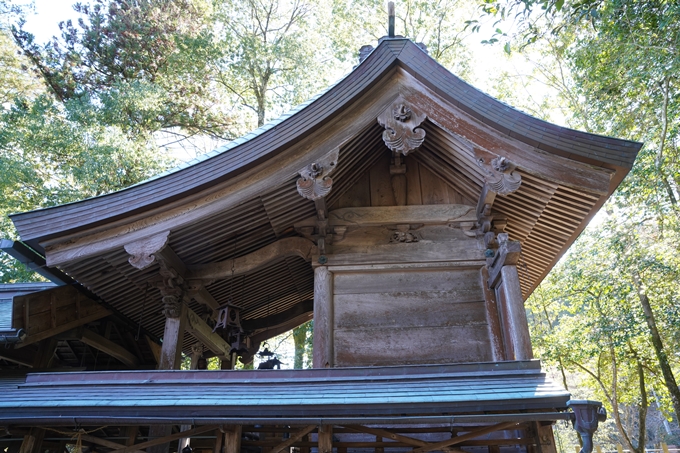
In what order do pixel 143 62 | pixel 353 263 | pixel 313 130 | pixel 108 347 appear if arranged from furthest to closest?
pixel 143 62
pixel 108 347
pixel 353 263
pixel 313 130

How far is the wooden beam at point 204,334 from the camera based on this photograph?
299 inches

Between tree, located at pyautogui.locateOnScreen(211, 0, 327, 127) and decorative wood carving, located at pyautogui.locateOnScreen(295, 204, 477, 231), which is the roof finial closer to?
decorative wood carving, located at pyautogui.locateOnScreen(295, 204, 477, 231)

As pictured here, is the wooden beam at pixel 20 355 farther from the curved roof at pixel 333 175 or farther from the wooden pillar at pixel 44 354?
the curved roof at pixel 333 175

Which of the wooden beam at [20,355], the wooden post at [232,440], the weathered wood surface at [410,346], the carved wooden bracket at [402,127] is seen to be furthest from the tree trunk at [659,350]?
the wooden beam at [20,355]

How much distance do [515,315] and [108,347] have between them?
23.5ft

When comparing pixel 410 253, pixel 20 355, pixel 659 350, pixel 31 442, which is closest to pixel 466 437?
pixel 410 253

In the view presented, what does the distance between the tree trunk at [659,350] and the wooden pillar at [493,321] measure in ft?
31.9

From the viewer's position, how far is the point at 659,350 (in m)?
13.7

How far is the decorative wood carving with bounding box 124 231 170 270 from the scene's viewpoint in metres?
5.57

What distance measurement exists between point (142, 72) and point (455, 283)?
17147 millimetres

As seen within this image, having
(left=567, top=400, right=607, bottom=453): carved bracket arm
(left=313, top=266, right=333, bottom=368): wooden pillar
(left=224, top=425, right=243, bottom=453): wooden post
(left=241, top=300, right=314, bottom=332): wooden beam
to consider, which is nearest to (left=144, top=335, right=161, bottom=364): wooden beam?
(left=241, top=300, right=314, bottom=332): wooden beam

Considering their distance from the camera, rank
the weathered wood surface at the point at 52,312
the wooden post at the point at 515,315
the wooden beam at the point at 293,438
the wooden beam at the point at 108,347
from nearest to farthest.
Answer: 1. the wooden beam at the point at 293,438
2. the wooden post at the point at 515,315
3. the weathered wood surface at the point at 52,312
4. the wooden beam at the point at 108,347

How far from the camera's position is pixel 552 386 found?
4.07 m

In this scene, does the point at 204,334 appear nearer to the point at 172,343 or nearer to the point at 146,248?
the point at 172,343
